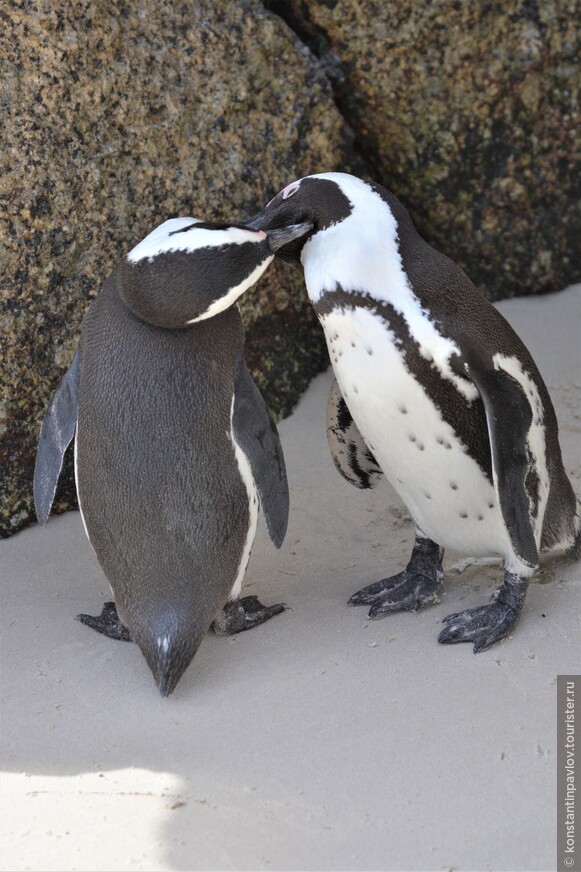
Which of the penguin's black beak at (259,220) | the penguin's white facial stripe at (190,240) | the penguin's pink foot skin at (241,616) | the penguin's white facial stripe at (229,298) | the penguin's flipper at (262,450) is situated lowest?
the penguin's pink foot skin at (241,616)

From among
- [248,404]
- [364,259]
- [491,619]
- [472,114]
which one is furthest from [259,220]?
[472,114]

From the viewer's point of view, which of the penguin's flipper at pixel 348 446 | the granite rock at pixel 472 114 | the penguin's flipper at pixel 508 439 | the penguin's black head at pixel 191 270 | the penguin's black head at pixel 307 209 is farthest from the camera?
the granite rock at pixel 472 114

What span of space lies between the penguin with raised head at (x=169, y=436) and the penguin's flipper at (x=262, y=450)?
1.2 inches

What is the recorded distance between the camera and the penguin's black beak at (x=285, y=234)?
97.5 inches

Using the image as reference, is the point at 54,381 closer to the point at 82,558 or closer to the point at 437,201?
the point at 82,558

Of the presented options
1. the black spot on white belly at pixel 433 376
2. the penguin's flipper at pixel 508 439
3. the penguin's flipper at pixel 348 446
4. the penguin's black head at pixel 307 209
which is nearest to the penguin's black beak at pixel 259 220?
the penguin's black head at pixel 307 209

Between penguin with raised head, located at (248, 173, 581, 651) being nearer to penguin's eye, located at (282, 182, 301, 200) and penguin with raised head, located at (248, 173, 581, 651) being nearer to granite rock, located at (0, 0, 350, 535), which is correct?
penguin's eye, located at (282, 182, 301, 200)

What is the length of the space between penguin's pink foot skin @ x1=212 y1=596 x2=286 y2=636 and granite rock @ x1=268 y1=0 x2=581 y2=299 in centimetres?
175

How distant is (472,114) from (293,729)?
7.93 feet

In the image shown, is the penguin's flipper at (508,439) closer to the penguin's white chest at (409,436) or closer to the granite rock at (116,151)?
the penguin's white chest at (409,436)

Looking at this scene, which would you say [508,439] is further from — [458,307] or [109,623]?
[109,623]

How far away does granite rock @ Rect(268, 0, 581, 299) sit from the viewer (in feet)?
12.4

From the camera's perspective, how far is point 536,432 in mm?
2654

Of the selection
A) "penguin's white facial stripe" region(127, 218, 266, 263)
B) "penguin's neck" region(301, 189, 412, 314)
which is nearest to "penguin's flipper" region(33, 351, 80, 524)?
"penguin's white facial stripe" region(127, 218, 266, 263)
